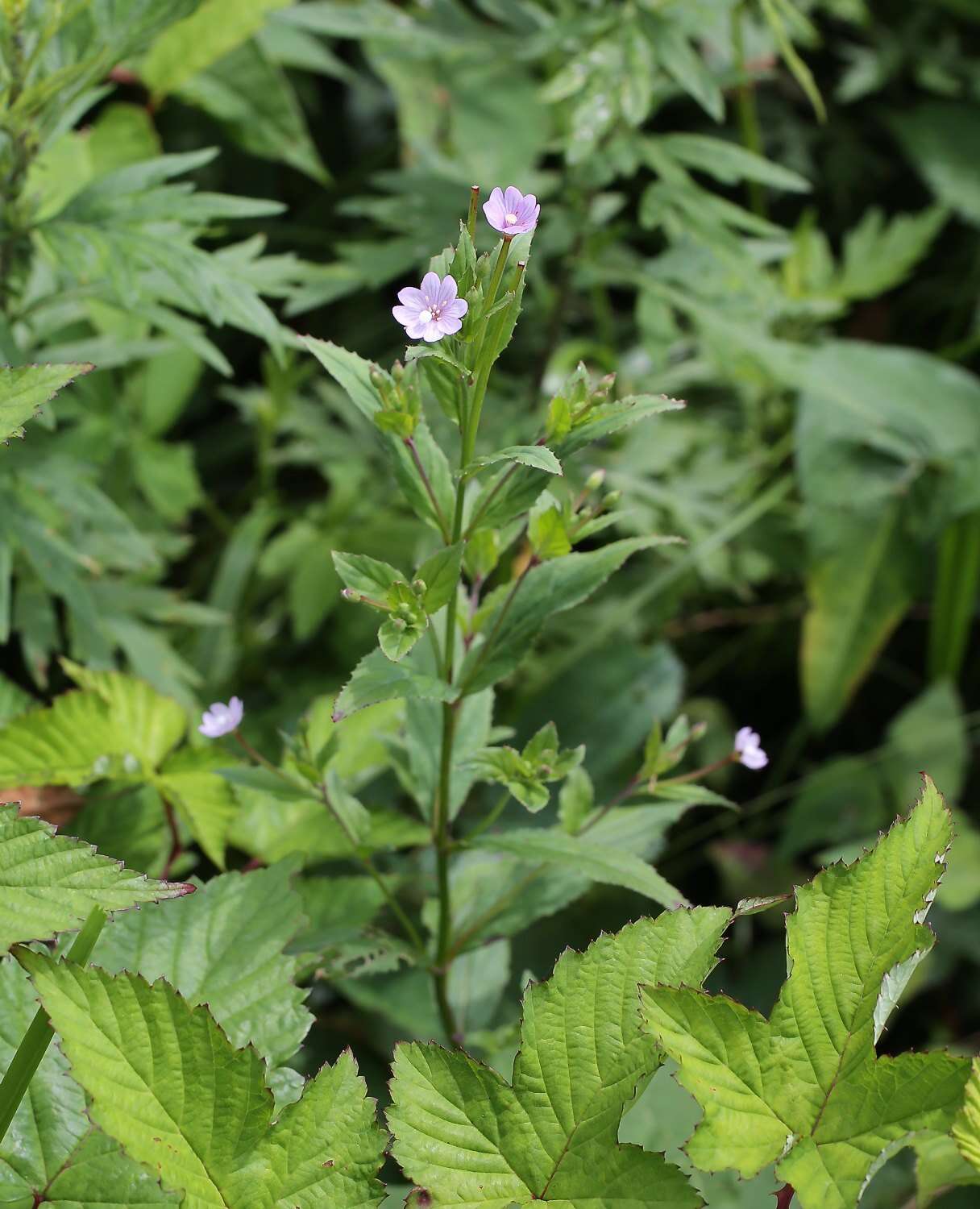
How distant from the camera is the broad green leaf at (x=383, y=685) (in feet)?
3.37

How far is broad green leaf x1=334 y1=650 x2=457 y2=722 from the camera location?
3.37 ft

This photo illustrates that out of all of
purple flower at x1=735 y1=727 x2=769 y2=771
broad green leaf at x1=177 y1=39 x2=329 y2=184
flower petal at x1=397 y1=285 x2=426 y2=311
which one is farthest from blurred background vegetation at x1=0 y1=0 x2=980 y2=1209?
flower petal at x1=397 y1=285 x2=426 y2=311

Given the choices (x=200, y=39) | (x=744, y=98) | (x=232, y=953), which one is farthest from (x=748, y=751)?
(x=744, y=98)

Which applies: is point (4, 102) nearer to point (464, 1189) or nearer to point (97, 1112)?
point (97, 1112)

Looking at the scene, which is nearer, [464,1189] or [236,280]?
[464,1189]

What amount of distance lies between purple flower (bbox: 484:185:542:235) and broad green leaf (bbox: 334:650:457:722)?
399 millimetres

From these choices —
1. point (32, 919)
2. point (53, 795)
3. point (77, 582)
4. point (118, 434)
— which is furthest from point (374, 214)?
point (32, 919)

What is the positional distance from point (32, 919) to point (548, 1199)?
1.51ft

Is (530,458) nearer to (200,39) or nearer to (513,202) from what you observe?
(513,202)

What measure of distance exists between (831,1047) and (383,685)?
1.61ft

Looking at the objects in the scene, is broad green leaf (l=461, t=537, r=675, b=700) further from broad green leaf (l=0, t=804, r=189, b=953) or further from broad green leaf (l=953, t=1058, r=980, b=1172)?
broad green leaf (l=953, t=1058, r=980, b=1172)

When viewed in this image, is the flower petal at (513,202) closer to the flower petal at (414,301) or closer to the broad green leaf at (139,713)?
the flower petal at (414,301)

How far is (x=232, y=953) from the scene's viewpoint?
3.62ft

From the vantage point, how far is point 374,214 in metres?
2.10
